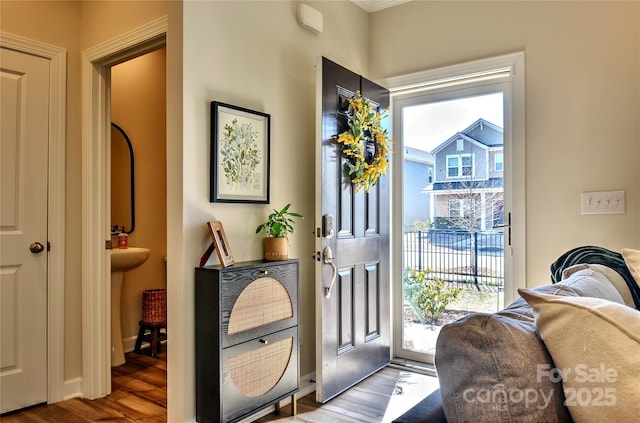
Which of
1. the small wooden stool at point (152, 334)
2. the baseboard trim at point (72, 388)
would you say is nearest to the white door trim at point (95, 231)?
the baseboard trim at point (72, 388)

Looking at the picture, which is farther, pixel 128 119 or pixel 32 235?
pixel 128 119

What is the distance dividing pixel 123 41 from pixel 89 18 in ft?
1.42

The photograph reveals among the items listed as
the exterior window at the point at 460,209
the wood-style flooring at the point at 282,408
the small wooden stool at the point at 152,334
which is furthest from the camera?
the small wooden stool at the point at 152,334

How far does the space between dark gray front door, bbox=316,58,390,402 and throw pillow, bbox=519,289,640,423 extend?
1.89 metres

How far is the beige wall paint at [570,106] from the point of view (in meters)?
2.53

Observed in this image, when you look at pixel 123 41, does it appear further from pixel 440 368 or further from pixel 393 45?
pixel 440 368

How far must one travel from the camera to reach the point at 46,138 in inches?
106

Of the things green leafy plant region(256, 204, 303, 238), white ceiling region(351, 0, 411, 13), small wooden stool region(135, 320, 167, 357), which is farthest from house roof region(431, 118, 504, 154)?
small wooden stool region(135, 320, 167, 357)

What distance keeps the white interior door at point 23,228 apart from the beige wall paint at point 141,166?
1.09m

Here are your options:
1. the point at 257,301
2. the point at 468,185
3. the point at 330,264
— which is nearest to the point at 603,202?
the point at 468,185

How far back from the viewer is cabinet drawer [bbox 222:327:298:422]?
2.11m

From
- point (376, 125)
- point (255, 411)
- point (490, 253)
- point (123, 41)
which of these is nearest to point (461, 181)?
point (490, 253)

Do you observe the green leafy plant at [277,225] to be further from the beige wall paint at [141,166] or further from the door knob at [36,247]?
the beige wall paint at [141,166]

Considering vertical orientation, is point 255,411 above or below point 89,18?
below
